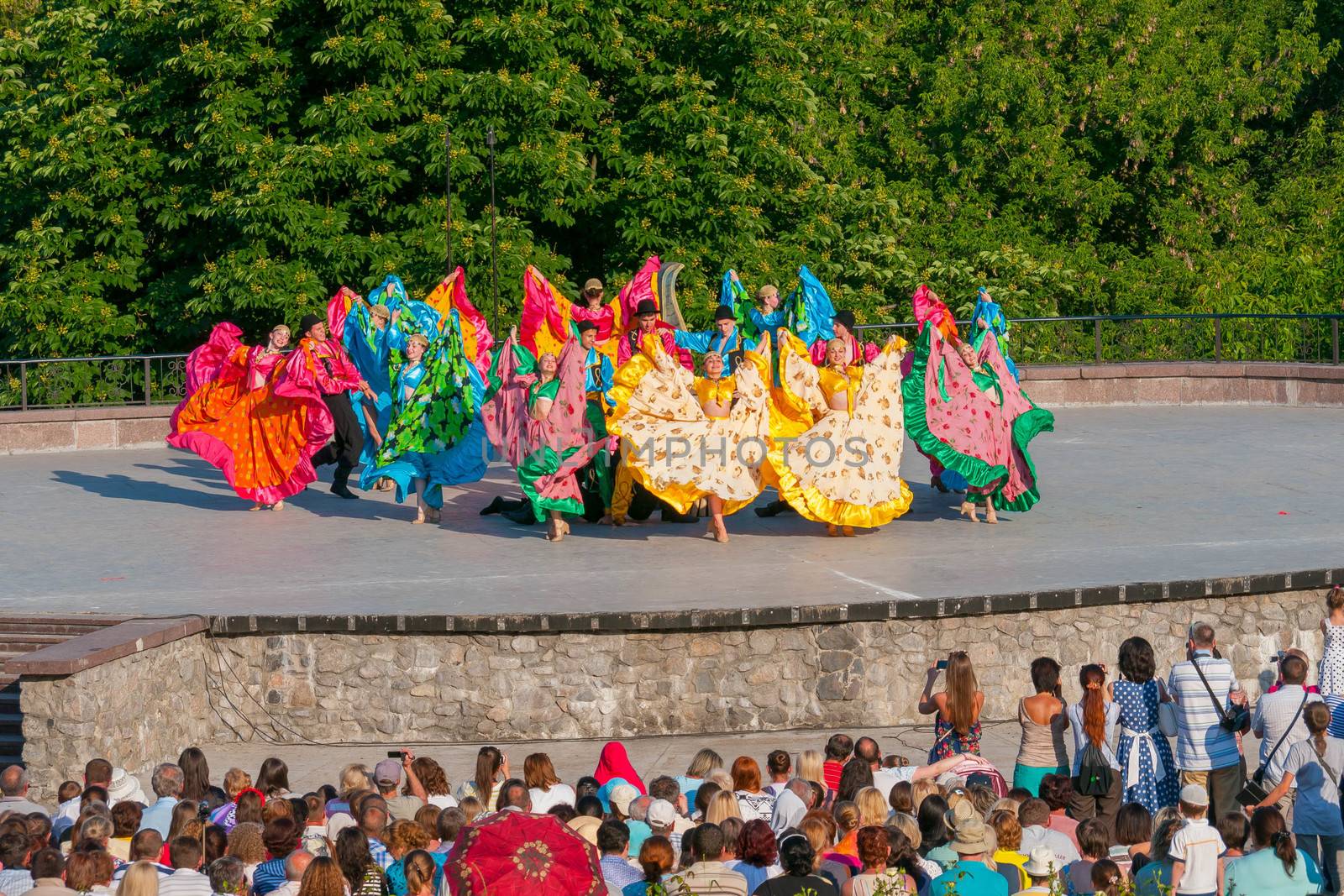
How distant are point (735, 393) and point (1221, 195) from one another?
19.6 m

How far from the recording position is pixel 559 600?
1357cm

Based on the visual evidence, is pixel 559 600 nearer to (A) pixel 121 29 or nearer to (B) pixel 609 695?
(B) pixel 609 695

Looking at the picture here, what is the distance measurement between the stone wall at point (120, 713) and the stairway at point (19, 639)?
578 millimetres

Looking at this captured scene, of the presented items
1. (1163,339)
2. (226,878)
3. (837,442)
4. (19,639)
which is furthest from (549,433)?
(1163,339)

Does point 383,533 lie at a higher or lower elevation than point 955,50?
lower

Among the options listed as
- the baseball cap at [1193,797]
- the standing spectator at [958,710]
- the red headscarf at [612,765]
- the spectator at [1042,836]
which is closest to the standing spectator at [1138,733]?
the standing spectator at [958,710]

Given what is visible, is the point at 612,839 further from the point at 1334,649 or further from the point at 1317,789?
the point at 1334,649

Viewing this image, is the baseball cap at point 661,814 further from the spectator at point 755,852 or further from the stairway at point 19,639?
the stairway at point 19,639

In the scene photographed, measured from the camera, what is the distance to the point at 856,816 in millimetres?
8367

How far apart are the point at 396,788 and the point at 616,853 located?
1958 mm

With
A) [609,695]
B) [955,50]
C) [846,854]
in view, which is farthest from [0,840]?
[955,50]

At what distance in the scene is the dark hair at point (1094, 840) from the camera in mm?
7969

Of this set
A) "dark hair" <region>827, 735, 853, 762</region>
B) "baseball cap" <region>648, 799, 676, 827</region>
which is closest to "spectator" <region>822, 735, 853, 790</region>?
"dark hair" <region>827, 735, 853, 762</region>

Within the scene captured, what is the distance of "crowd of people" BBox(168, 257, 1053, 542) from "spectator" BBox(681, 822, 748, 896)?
8.04 metres
